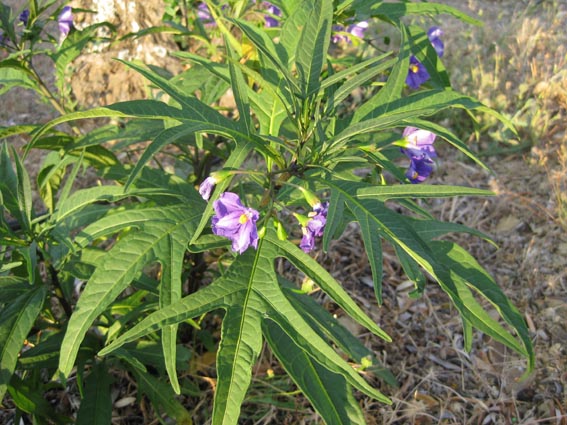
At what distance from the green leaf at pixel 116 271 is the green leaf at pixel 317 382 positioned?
1.36 feet

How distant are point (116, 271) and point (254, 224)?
394 mm

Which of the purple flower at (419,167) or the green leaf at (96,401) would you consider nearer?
the purple flower at (419,167)

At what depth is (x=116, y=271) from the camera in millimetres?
1403

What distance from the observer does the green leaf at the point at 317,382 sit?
5.20 ft

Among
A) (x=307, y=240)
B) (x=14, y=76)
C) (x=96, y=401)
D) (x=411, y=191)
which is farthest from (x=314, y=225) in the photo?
(x=14, y=76)

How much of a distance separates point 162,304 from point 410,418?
1525 mm

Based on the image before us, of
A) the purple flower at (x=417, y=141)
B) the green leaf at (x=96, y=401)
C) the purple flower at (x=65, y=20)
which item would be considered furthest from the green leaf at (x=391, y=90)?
the purple flower at (x=65, y=20)

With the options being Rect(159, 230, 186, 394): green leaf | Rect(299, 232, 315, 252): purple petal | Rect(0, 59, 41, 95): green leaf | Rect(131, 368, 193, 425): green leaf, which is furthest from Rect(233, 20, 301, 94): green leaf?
Rect(131, 368, 193, 425): green leaf

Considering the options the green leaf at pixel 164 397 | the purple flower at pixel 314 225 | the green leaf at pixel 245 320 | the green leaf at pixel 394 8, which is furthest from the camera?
the green leaf at pixel 164 397

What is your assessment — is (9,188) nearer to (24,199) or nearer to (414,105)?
(24,199)

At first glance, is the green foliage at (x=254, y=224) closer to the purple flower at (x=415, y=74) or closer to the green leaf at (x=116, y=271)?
the green leaf at (x=116, y=271)

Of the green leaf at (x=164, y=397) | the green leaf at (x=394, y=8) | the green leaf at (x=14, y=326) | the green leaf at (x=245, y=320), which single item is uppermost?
the green leaf at (x=394, y=8)

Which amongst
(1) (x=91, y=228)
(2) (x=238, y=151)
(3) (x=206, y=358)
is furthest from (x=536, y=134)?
(1) (x=91, y=228)

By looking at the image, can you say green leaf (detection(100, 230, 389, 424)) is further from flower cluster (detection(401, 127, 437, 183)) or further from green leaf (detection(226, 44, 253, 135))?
flower cluster (detection(401, 127, 437, 183))
